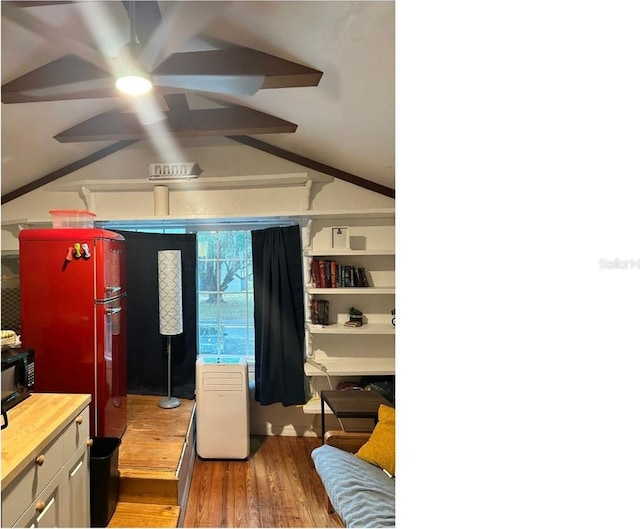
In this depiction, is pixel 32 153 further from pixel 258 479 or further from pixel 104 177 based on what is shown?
pixel 258 479

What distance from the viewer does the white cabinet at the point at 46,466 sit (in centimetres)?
100

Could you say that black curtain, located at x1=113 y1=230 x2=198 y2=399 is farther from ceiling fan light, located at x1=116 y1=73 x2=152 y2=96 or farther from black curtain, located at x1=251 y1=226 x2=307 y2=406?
ceiling fan light, located at x1=116 y1=73 x2=152 y2=96

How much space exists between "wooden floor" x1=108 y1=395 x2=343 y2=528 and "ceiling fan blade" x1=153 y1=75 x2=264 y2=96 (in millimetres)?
2029

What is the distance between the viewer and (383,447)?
5.87 ft

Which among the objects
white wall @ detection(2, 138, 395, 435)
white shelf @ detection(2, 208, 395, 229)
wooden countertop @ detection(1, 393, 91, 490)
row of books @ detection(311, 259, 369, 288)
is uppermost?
white wall @ detection(2, 138, 395, 435)

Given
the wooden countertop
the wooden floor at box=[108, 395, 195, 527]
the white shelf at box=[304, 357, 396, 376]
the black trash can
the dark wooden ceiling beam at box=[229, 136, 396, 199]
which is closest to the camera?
the wooden countertop

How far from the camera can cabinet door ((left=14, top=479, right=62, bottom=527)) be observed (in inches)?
Result: 42.1

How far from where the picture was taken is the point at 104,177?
2799 millimetres

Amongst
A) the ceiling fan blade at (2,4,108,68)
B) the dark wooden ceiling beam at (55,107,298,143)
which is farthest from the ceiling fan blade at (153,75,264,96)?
the dark wooden ceiling beam at (55,107,298,143)

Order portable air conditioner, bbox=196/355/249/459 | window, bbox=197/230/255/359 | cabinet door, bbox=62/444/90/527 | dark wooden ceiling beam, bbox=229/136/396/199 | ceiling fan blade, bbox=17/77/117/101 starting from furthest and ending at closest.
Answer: window, bbox=197/230/255/359
dark wooden ceiling beam, bbox=229/136/396/199
portable air conditioner, bbox=196/355/249/459
ceiling fan blade, bbox=17/77/117/101
cabinet door, bbox=62/444/90/527

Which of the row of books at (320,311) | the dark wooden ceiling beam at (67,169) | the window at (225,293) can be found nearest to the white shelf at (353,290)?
the row of books at (320,311)
